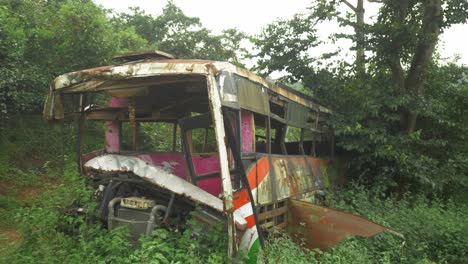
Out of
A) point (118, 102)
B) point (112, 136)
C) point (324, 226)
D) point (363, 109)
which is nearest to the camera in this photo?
point (324, 226)

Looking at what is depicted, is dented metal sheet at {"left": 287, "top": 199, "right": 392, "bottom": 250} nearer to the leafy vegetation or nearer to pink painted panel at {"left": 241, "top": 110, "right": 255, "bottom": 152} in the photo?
the leafy vegetation

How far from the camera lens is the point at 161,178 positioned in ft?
17.4

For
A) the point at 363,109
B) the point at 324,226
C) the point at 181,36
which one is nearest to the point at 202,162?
the point at 324,226

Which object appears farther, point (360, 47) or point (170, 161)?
point (360, 47)

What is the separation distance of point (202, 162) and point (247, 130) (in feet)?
6.38

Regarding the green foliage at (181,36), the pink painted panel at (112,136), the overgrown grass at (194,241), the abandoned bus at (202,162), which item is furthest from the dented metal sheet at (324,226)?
the green foliage at (181,36)

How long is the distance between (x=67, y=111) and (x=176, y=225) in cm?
271

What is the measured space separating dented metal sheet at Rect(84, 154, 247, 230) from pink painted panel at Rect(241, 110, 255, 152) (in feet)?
2.91

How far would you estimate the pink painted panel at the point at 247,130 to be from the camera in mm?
5518

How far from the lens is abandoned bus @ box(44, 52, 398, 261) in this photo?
15.5ft

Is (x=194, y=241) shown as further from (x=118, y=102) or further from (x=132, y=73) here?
(x=118, y=102)

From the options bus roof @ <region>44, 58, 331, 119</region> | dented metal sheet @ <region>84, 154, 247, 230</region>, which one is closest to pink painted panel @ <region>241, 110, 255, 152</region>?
bus roof @ <region>44, 58, 331, 119</region>

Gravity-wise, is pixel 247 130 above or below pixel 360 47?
below

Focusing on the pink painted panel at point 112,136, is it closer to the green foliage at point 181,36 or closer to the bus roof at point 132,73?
the bus roof at point 132,73
